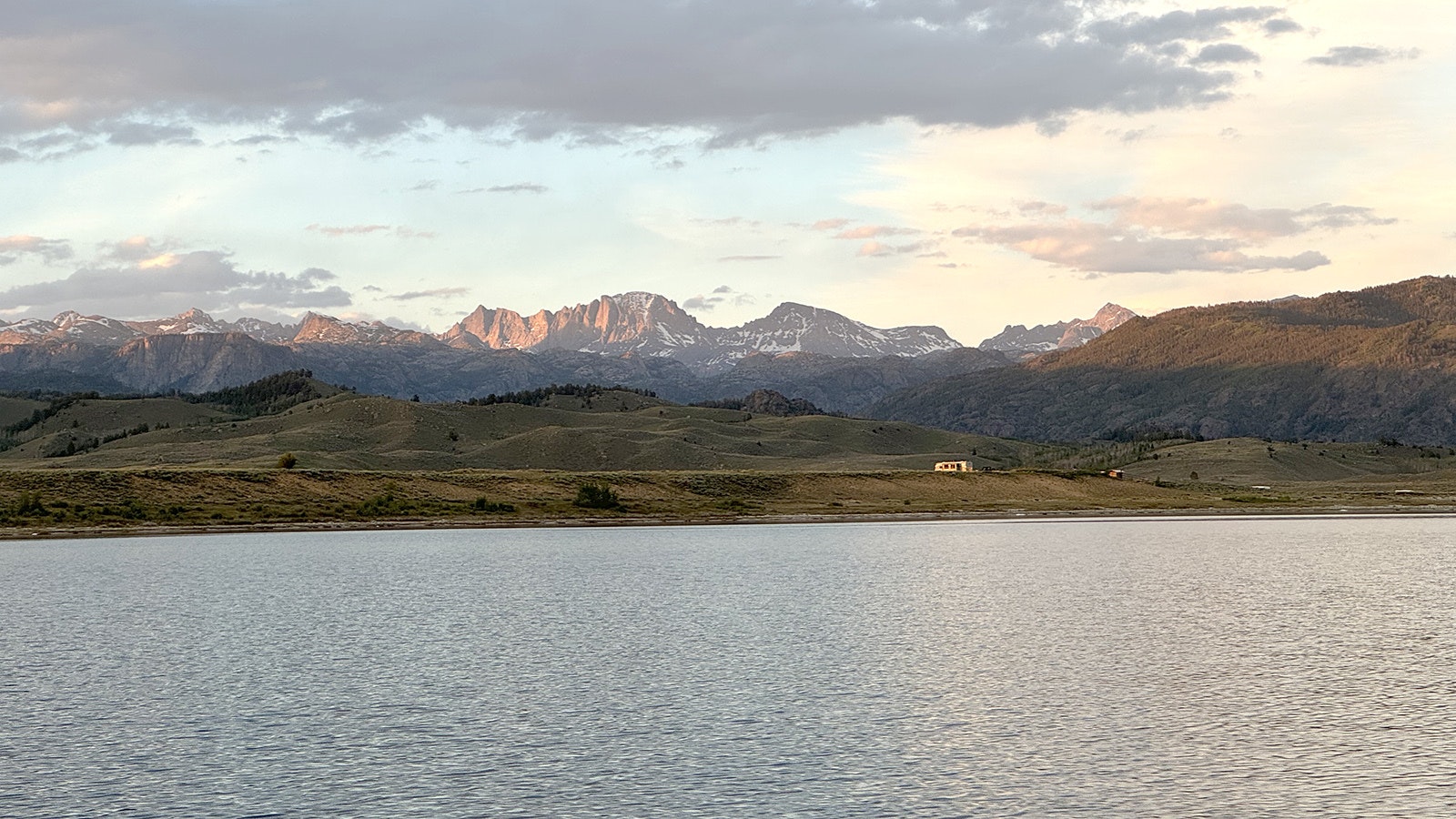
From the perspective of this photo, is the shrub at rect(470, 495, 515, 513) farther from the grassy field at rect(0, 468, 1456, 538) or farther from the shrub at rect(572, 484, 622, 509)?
the shrub at rect(572, 484, 622, 509)

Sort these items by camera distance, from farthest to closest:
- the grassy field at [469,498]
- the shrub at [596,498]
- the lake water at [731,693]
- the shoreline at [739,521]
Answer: the shrub at [596,498] → the grassy field at [469,498] → the shoreline at [739,521] → the lake water at [731,693]

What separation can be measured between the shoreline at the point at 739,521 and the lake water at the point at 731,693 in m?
42.1

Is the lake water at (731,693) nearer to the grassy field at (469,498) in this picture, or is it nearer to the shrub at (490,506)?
the grassy field at (469,498)

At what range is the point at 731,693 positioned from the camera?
136ft

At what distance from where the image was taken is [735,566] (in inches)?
3642

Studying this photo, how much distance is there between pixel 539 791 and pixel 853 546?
85.3 m

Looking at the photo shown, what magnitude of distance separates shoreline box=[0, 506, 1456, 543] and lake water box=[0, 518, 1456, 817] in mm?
42063

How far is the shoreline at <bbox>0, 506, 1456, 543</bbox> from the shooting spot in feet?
417

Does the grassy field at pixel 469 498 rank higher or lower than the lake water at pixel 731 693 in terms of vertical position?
higher

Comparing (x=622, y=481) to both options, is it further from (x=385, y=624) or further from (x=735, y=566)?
(x=385, y=624)

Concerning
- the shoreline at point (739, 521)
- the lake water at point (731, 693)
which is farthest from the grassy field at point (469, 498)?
the lake water at point (731, 693)

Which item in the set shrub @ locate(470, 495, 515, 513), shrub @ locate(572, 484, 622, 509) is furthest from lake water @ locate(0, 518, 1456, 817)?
shrub @ locate(572, 484, 622, 509)

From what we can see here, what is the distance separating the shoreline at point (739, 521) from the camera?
127 m

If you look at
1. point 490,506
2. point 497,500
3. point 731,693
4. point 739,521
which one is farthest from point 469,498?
point 731,693
